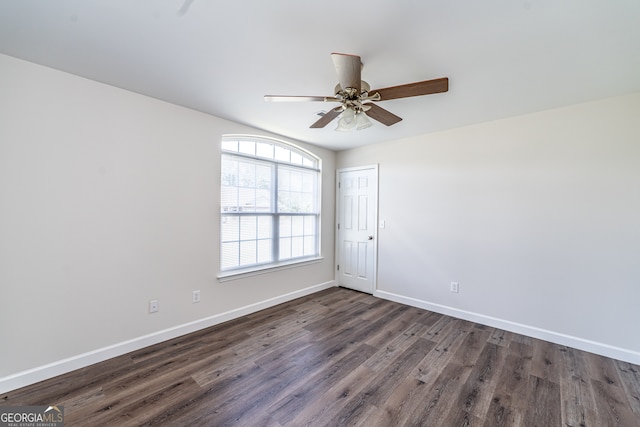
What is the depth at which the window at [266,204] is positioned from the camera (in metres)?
3.20

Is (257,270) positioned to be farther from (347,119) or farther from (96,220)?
(347,119)

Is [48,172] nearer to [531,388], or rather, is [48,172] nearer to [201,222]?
[201,222]

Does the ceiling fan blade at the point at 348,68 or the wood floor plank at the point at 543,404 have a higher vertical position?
the ceiling fan blade at the point at 348,68

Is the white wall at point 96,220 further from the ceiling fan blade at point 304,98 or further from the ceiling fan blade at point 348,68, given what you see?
the ceiling fan blade at point 348,68

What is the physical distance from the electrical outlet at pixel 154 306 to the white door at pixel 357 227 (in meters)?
2.82

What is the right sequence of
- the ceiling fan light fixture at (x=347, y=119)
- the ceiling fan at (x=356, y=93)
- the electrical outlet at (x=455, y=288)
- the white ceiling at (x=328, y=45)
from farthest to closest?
the electrical outlet at (x=455, y=288) → the ceiling fan light fixture at (x=347, y=119) → the ceiling fan at (x=356, y=93) → the white ceiling at (x=328, y=45)

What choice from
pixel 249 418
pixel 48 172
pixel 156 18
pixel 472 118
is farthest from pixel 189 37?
pixel 472 118

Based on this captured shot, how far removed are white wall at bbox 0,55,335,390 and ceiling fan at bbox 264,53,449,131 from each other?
1.44m

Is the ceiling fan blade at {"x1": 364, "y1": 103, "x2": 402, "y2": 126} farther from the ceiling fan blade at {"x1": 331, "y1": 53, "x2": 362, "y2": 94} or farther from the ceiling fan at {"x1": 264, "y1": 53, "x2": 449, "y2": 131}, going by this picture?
the ceiling fan blade at {"x1": 331, "y1": 53, "x2": 362, "y2": 94}

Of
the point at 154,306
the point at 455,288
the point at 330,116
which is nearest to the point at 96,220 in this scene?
the point at 154,306

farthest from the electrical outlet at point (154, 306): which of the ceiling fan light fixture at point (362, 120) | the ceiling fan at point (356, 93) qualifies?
the ceiling fan light fixture at point (362, 120)

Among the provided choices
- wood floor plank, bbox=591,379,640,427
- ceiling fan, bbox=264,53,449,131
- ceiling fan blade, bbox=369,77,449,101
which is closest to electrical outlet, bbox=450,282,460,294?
wood floor plank, bbox=591,379,640,427

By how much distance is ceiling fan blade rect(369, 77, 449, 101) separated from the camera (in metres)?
1.64

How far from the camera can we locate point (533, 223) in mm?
2809
